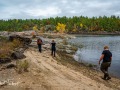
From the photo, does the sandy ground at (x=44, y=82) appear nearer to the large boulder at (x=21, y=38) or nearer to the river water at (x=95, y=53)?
the river water at (x=95, y=53)

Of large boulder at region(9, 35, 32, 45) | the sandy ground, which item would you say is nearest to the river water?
large boulder at region(9, 35, 32, 45)

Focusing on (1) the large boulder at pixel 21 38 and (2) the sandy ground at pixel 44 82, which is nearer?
(2) the sandy ground at pixel 44 82

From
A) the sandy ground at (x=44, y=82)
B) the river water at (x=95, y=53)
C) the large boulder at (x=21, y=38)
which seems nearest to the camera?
the sandy ground at (x=44, y=82)

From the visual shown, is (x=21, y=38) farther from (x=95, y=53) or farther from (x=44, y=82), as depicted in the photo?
(x=44, y=82)

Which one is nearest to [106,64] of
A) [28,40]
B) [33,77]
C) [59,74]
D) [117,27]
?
[59,74]

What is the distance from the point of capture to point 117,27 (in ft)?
622

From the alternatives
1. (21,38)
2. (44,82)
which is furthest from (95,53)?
(44,82)

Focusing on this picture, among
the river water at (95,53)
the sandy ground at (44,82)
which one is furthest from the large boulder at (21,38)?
the sandy ground at (44,82)

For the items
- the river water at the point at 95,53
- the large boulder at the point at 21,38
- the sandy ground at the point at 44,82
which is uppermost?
the large boulder at the point at 21,38

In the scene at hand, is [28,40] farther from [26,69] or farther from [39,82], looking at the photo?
[39,82]

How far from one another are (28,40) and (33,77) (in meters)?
24.1

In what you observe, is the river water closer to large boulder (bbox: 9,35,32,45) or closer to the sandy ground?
large boulder (bbox: 9,35,32,45)

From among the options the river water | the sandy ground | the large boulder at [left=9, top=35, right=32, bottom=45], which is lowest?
the river water

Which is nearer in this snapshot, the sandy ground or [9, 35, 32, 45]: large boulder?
the sandy ground
